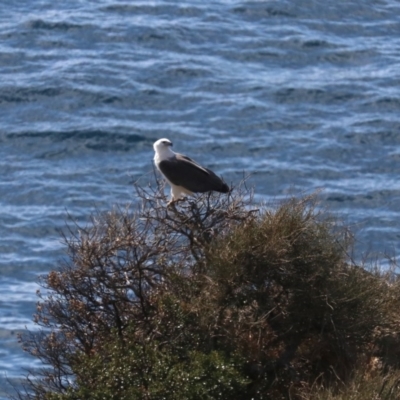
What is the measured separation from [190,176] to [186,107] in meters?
18.0

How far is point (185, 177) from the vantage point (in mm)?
11195

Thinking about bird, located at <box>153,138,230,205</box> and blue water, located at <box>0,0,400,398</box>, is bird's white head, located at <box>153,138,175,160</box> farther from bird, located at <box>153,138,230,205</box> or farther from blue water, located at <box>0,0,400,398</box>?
blue water, located at <box>0,0,400,398</box>

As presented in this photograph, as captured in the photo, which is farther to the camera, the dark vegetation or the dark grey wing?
the dark grey wing

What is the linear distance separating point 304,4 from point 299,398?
87.1 ft

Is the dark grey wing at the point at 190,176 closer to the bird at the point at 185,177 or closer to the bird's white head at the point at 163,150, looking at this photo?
the bird at the point at 185,177

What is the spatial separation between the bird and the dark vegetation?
920mm

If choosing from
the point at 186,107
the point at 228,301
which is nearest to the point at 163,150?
the point at 228,301

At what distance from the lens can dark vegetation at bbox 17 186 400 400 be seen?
9203 mm

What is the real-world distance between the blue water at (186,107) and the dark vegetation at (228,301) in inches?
441

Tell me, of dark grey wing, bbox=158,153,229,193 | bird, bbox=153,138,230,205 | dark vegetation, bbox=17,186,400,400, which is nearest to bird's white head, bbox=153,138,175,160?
bird, bbox=153,138,230,205

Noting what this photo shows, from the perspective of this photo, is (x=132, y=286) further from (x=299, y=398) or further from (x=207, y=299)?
(x=299, y=398)

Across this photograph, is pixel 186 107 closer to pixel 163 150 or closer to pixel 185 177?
pixel 163 150

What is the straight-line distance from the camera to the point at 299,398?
30.3 ft

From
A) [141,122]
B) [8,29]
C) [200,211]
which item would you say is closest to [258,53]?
[141,122]
